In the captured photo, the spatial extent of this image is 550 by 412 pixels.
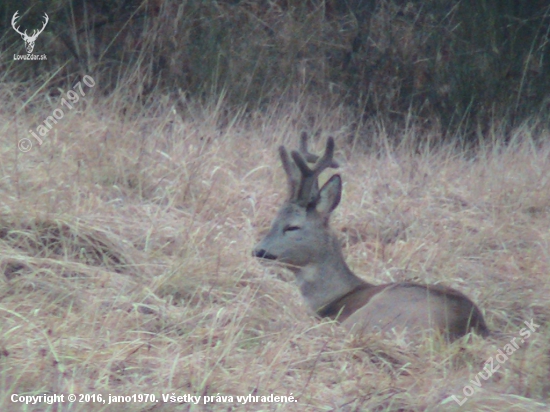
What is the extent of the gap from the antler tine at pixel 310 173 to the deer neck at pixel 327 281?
0.39 meters

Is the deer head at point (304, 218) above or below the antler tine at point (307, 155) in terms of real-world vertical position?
below

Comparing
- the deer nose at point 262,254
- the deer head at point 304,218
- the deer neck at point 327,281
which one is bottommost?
the deer neck at point 327,281

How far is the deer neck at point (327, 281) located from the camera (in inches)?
242

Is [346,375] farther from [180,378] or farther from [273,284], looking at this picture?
[273,284]

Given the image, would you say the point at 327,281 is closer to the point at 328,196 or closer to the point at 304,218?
the point at 304,218

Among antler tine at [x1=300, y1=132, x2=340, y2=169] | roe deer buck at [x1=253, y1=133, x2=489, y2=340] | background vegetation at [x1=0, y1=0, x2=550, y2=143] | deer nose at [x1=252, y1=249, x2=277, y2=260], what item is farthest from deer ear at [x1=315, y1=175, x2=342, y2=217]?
background vegetation at [x1=0, y1=0, x2=550, y2=143]

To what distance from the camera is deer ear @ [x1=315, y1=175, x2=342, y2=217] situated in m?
6.36

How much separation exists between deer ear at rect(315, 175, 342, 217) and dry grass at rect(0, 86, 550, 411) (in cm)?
54

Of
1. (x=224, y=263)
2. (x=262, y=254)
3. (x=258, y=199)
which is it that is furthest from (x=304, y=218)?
(x=258, y=199)

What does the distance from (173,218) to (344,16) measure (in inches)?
260

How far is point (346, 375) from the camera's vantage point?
4.57 metres

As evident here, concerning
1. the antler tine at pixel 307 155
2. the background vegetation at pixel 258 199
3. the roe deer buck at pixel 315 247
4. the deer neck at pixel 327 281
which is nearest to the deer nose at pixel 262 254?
the roe deer buck at pixel 315 247

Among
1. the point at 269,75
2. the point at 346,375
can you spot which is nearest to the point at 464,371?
the point at 346,375

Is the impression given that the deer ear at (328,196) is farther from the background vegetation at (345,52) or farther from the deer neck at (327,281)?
the background vegetation at (345,52)
